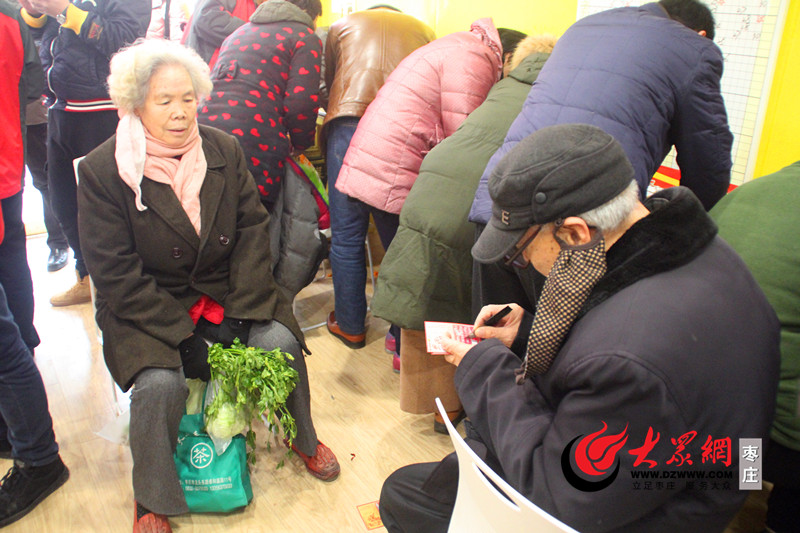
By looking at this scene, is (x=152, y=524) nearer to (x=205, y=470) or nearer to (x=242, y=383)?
(x=205, y=470)

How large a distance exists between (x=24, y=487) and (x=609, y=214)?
202cm

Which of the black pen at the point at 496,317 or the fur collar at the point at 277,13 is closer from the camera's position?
the black pen at the point at 496,317

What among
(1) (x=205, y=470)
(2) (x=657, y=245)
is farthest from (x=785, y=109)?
(1) (x=205, y=470)

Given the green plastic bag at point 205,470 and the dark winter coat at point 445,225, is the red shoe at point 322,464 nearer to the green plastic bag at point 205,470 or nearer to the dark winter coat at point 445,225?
the green plastic bag at point 205,470

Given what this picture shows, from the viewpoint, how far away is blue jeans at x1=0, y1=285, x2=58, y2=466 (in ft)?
5.96

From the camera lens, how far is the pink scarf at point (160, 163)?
1819 mm

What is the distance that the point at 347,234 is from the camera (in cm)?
278

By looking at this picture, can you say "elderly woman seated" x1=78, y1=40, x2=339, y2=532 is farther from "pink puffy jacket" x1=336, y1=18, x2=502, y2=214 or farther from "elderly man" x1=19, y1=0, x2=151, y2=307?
"elderly man" x1=19, y1=0, x2=151, y2=307

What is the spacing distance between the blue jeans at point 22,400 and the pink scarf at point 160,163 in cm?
54

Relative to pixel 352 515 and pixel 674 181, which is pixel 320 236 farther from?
pixel 674 181

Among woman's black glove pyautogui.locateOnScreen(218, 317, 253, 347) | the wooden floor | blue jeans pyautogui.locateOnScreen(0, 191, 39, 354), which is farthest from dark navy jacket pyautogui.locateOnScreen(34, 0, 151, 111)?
woman's black glove pyautogui.locateOnScreen(218, 317, 253, 347)

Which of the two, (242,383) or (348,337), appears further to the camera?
(348,337)

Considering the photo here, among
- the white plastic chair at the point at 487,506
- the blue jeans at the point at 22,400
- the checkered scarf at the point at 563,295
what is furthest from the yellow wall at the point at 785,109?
the blue jeans at the point at 22,400

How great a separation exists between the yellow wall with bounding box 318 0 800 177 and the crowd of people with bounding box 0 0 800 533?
254 millimetres
